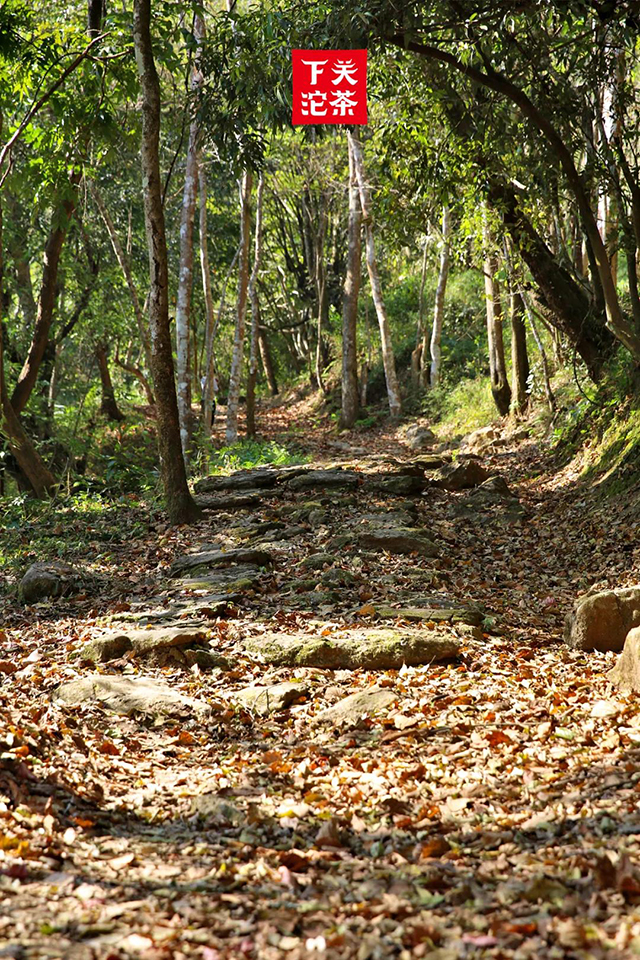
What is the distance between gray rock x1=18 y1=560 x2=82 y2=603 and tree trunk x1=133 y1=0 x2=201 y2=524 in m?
1.77

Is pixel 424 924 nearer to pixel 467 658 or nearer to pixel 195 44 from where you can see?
pixel 467 658

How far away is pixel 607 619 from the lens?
5.46 metres

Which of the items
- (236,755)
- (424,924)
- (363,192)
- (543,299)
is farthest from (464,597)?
(363,192)

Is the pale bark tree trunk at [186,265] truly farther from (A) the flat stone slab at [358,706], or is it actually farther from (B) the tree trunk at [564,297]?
(A) the flat stone slab at [358,706]

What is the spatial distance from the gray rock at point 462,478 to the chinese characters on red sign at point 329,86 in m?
4.89

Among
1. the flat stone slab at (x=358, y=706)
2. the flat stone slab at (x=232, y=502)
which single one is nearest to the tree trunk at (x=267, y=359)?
the flat stone slab at (x=232, y=502)

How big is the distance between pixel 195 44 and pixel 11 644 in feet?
21.8

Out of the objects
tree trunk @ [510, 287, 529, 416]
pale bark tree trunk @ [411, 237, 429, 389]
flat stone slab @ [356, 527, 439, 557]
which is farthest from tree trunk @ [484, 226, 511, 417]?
flat stone slab @ [356, 527, 439, 557]

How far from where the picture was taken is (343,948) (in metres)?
2.33

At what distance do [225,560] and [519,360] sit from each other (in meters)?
9.11

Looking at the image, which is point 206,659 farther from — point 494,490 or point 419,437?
point 419,437

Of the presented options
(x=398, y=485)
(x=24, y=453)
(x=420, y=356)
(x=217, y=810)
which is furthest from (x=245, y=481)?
(x=420, y=356)

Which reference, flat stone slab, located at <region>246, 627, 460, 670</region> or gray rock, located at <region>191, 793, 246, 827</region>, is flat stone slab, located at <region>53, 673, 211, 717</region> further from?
gray rock, located at <region>191, 793, 246, 827</region>

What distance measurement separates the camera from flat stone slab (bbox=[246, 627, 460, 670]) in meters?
5.38
